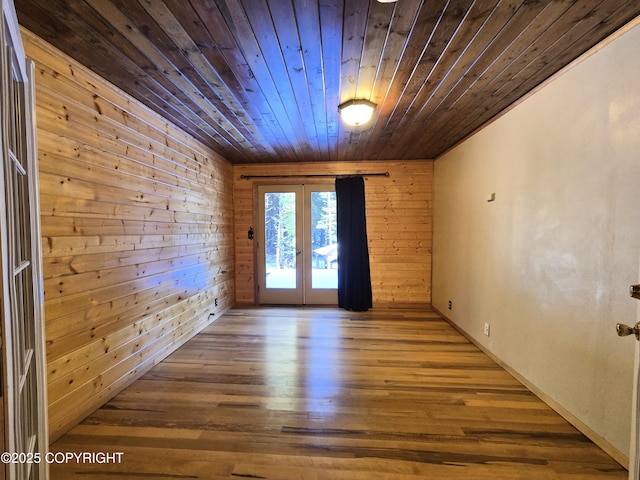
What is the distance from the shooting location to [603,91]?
1599mm

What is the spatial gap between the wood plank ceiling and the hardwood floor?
2.36 metres

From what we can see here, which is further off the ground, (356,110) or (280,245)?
(356,110)

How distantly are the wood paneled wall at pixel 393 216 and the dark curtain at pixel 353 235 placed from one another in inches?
5.2

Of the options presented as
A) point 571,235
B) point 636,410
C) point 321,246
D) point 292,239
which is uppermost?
point 571,235

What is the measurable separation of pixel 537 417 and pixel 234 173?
4.63 meters

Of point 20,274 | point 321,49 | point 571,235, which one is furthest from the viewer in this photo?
point 571,235

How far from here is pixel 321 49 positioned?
5.49 feet

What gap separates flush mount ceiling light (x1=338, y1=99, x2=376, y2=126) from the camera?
233cm

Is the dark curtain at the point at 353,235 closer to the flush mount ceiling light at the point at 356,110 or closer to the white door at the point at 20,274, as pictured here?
the flush mount ceiling light at the point at 356,110

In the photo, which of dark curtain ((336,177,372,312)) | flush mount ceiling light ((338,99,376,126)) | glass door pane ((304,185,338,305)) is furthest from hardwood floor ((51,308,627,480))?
flush mount ceiling light ((338,99,376,126))

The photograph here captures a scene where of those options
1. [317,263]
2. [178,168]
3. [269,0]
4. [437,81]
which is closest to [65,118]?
[178,168]

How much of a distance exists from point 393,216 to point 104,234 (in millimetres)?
3776

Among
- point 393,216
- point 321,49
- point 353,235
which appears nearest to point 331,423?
point 321,49

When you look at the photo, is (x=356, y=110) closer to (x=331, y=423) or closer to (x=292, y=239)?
(x=331, y=423)
